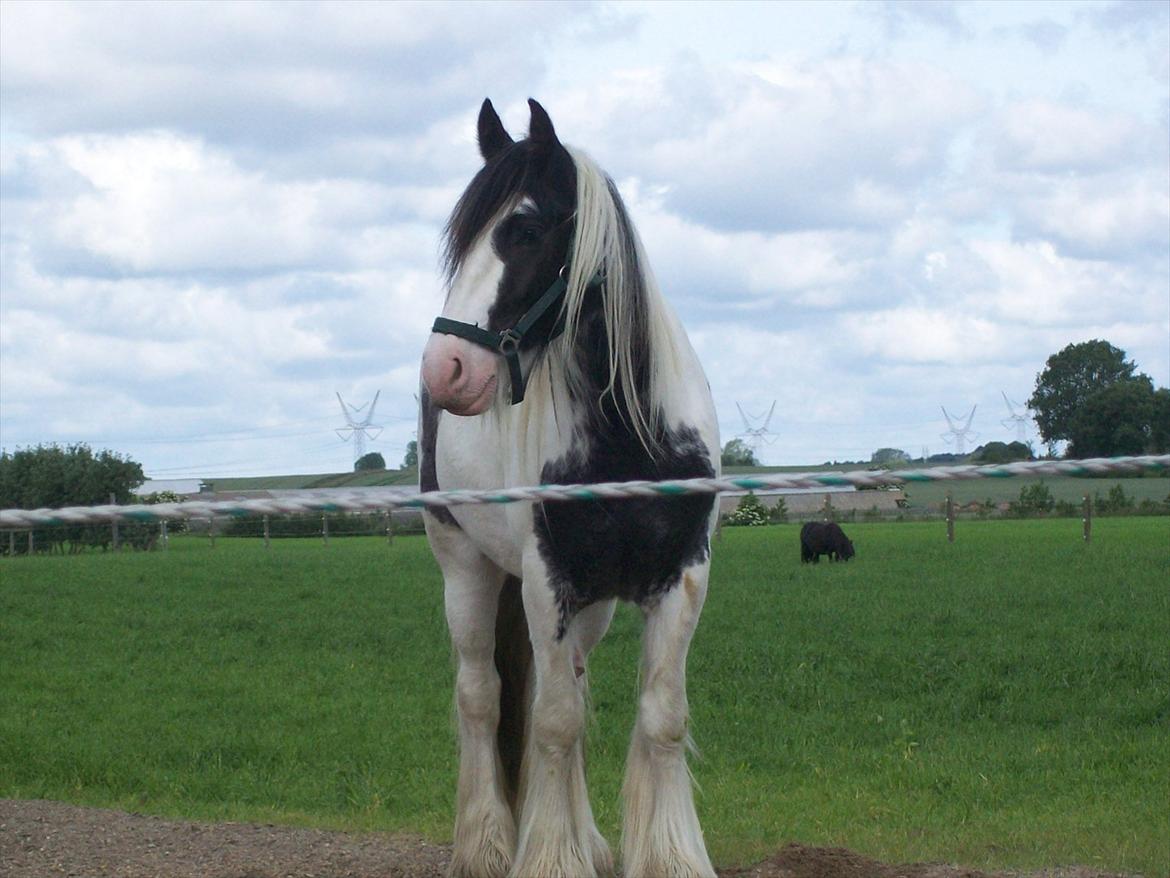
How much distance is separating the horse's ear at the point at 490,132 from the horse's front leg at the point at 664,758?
62.2 inches

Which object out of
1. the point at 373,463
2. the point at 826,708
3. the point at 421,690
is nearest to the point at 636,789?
the point at 826,708

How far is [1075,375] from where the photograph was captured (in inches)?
2074

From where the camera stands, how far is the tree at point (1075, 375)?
49156 mm

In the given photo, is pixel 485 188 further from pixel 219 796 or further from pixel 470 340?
pixel 219 796

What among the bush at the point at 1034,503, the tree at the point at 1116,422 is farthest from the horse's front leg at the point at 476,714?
the tree at the point at 1116,422

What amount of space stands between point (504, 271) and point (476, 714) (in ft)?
7.05

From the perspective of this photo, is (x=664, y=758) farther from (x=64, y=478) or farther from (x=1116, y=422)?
(x=64, y=478)

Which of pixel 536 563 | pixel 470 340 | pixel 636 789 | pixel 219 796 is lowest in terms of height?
pixel 219 796

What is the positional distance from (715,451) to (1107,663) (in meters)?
7.94

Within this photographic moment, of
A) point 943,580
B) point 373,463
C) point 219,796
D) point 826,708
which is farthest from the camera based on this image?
point 373,463

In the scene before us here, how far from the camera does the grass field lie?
261 inches

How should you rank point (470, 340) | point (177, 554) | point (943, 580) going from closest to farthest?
point (470, 340), point (943, 580), point (177, 554)

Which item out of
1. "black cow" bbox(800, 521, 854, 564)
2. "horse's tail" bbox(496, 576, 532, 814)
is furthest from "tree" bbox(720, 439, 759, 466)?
"horse's tail" bbox(496, 576, 532, 814)

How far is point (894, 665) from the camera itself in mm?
11625
